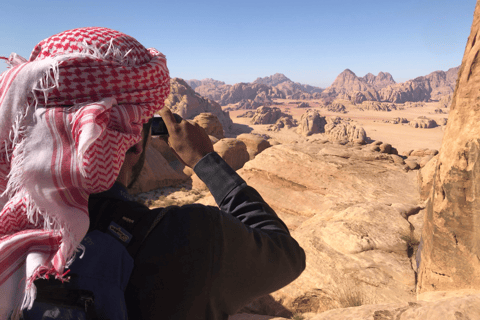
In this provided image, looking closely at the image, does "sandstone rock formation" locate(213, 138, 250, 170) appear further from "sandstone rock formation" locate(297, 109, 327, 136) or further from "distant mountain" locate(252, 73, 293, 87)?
"distant mountain" locate(252, 73, 293, 87)

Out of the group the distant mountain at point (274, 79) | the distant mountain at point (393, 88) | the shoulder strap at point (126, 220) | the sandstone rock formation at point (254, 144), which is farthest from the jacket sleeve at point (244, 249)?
the distant mountain at point (274, 79)

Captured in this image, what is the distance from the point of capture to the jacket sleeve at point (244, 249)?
0.82 meters

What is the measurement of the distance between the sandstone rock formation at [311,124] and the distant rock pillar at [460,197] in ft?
93.1

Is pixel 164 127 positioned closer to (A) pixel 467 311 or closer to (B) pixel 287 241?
(B) pixel 287 241

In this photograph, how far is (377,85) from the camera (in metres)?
111

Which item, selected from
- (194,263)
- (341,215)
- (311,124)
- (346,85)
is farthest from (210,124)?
(346,85)

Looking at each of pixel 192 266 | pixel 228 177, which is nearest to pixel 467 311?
pixel 228 177

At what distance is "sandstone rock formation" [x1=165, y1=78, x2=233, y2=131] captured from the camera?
32703 mm

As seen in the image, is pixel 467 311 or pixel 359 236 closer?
pixel 467 311

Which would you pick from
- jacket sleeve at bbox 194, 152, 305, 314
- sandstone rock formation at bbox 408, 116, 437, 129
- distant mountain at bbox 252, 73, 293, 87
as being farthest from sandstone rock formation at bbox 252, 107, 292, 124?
distant mountain at bbox 252, 73, 293, 87

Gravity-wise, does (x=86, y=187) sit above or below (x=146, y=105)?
below

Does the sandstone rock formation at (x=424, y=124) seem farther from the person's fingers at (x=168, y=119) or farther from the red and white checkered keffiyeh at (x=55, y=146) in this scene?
the red and white checkered keffiyeh at (x=55, y=146)

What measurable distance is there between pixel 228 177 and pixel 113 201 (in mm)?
528

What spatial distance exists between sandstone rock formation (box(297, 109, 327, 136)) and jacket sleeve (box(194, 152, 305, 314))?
3021cm
